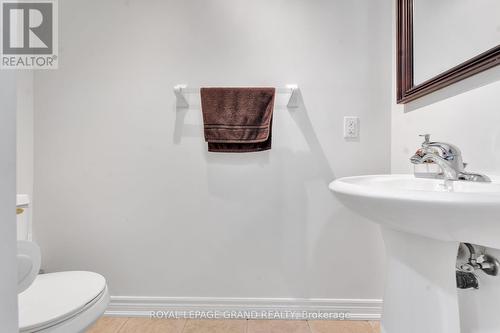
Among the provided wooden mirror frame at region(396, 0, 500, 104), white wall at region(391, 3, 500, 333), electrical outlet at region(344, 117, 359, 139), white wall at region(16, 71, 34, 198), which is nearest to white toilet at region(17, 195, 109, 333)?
white wall at region(16, 71, 34, 198)

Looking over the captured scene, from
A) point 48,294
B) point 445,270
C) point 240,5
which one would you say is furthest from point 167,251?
point 240,5

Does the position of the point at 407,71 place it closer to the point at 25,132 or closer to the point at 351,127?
the point at 351,127

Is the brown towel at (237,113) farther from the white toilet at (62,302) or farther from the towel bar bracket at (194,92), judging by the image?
the white toilet at (62,302)

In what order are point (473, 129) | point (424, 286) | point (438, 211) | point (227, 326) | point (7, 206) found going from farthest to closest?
point (227, 326), point (473, 129), point (424, 286), point (438, 211), point (7, 206)

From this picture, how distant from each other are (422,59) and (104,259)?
5.86 feet

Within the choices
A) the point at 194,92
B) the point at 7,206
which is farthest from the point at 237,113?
the point at 7,206

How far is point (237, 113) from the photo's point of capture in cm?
130

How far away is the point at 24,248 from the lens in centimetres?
50

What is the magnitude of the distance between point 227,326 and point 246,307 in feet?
0.42

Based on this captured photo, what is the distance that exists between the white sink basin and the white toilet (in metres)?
0.88

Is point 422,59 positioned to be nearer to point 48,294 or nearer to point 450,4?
point 450,4

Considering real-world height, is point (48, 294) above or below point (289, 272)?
above

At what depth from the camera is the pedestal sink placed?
0.49m

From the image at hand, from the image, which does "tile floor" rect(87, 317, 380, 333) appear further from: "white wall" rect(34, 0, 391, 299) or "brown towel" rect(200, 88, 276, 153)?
"brown towel" rect(200, 88, 276, 153)
